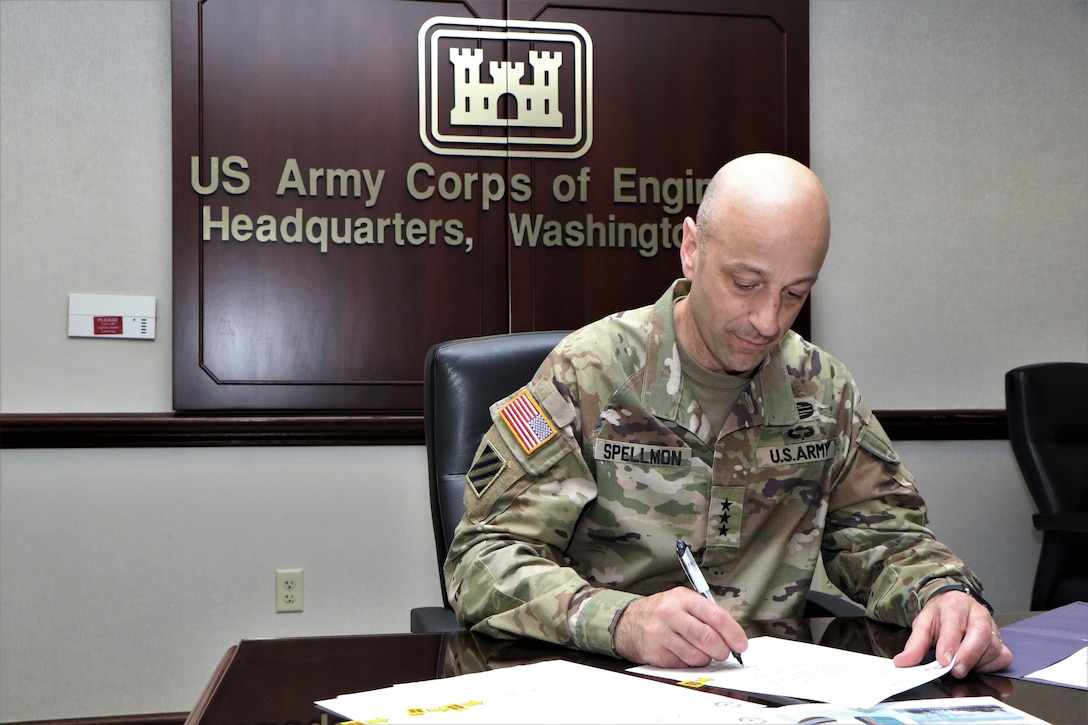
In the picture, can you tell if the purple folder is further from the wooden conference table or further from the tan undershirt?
the tan undershirt

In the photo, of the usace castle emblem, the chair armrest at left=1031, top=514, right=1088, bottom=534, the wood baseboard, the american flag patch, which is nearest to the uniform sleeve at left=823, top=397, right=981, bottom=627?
the american flag patch

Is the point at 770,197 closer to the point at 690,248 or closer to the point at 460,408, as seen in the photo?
the point at 690,248

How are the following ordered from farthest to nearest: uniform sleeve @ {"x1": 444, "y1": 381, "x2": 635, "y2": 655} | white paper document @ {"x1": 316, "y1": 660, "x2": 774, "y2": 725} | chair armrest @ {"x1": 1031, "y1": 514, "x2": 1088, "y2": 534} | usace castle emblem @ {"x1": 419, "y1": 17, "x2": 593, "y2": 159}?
usace castle emblem @ {"x1": 419, "y1": 17, "x2": 593, "y2": 159} < chair armrest @ {"x1": 1031, "y1": 514, "x2": 1088, "y2": 534} < uniform sleeve @ {"x1": 444, "y1": 381, "x2": 635, "y2": 655} < white paper document @ {"x1": 316, "y1": 660, "x2": 774, "y2": 725}

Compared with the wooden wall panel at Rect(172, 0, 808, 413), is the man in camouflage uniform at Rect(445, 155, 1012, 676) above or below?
below

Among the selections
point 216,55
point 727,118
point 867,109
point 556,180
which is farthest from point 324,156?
point 867,109

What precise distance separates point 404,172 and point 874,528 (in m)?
1.95

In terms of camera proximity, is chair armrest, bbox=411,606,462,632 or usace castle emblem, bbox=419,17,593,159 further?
usace castle emblem, bbox=419,17,593,159

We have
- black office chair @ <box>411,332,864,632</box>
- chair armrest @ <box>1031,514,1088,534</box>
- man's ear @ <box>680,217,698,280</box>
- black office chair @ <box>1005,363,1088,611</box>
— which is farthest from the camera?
black office chair @ <box>1005,363,1088,611</box>

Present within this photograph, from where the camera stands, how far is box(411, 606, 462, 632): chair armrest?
1538mm

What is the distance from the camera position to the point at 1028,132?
3.36m

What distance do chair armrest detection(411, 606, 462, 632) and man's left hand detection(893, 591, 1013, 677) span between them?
69 cm

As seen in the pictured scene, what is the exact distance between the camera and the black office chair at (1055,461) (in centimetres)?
269

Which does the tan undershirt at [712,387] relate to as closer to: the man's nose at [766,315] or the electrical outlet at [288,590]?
the man's nose at [766,315]

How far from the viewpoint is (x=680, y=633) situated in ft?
3.34
